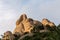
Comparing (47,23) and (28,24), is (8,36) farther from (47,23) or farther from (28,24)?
(47,23)

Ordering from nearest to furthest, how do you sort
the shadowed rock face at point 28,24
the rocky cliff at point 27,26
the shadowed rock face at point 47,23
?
the rocky cliff at point 27,26 → the shadowed rock face at point 28,24 → the shadowed rock face at point 47,23

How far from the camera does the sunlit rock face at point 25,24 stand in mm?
69688

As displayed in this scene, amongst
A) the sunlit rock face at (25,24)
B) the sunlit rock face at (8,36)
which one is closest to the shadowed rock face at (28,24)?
the sunlit rock face at (25,24)

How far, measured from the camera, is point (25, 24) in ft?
237

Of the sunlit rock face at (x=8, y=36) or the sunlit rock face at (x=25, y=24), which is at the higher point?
the sunlit rock face at (x=25, y=24)

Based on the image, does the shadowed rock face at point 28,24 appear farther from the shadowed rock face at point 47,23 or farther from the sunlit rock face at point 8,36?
the sunlit rock face at point 8,36

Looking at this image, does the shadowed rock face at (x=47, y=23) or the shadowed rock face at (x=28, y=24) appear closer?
the shadowed rock face at (x=28, y=24)

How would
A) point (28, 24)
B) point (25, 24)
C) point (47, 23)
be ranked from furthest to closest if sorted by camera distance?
1. point (25, 24)
2. point (47, 23)
3. point (28, 24)

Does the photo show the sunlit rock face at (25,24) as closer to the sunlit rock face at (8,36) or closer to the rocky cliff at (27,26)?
the rocky cliff at (27,26)

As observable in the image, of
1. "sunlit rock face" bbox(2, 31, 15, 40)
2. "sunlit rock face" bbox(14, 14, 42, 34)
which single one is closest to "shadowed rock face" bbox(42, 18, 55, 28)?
"sunlit rock face" bbox(14, 14, 42, 34)

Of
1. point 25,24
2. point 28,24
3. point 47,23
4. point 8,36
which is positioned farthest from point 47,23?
point 8,36

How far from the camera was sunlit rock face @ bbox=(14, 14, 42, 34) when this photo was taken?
69.7 meters

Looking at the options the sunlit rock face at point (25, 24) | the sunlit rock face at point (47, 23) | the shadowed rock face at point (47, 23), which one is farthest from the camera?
the sunlit rock face at point (47, 23)

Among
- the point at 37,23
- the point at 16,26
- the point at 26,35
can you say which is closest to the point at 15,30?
the point at 16,26
